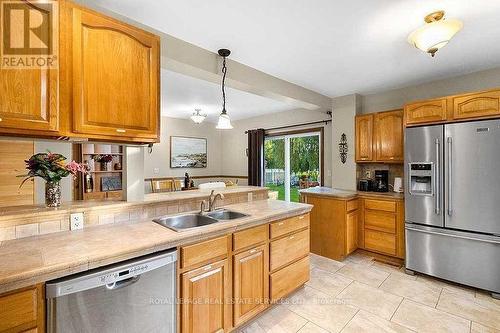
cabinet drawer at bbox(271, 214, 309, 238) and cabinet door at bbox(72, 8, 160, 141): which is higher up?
cabinet door at bbox(72, 8, 160, 141)

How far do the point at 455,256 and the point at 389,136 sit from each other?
5.48 ft

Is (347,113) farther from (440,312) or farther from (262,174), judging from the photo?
(440,312)

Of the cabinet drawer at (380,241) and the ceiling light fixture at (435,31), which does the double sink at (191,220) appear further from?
the cabinet drawer at (380,241)

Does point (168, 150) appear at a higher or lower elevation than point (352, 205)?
higher

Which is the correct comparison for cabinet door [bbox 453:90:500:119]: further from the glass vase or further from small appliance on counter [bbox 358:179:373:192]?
the glass vase

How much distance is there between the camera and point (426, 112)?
280cm

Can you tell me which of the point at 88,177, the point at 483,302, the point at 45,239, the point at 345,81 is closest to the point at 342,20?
the point at 345,81

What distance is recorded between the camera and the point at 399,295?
2.43 m

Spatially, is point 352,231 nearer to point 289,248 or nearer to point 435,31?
point 289,248

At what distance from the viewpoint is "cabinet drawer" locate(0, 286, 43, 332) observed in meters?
0.95

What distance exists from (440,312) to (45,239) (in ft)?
10.6

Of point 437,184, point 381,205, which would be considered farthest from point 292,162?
point 437,184

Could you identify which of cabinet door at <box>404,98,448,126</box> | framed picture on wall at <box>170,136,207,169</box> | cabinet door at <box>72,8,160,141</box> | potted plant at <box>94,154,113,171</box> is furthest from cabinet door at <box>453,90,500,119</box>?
potted plant at <box>94,154,113,171</box>

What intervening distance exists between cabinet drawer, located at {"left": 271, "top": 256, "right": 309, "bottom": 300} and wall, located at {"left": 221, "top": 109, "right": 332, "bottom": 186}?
2.29m
